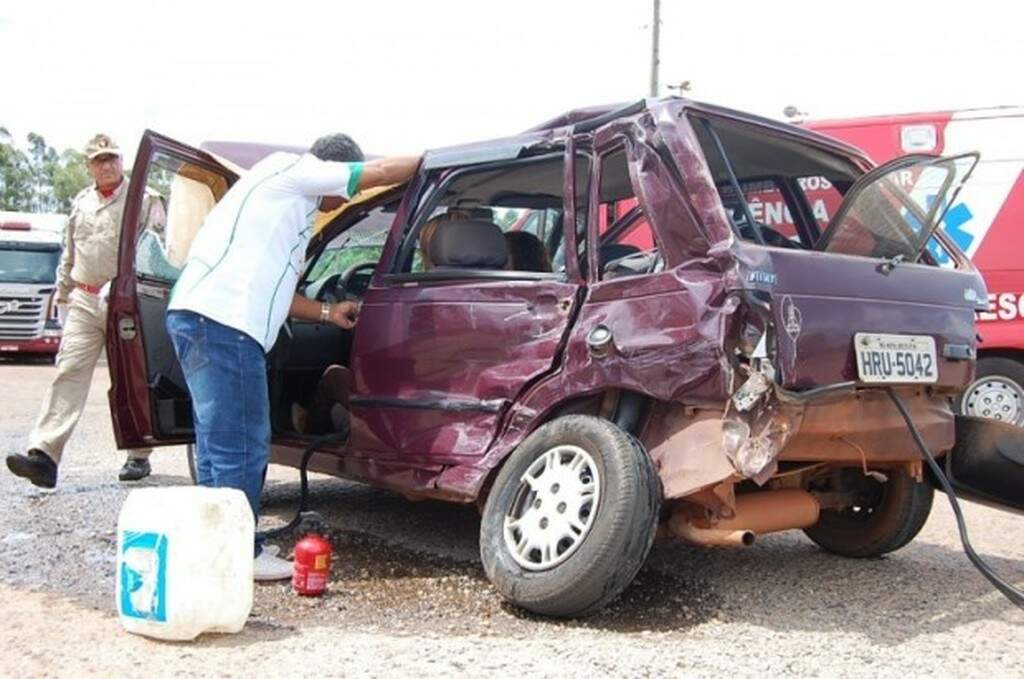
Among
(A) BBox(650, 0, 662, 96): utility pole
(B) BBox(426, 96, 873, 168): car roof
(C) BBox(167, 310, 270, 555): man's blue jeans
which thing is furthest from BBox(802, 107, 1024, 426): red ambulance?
(A) BBox(650, 0, 662, 96): utility pole

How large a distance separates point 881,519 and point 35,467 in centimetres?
422

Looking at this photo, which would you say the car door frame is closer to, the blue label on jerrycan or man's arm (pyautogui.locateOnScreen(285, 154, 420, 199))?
man's arm (pyautogui.locateOnScreen(285, 154, 420, 199))

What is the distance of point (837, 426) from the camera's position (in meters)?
3.67

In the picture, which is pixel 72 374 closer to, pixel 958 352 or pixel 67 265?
pixel 67 265

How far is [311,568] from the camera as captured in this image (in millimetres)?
3963

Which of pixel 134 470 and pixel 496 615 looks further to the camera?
pixel 134 470

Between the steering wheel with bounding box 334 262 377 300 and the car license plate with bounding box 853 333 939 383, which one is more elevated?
the steering wheel with bounding box 334 262 377 300

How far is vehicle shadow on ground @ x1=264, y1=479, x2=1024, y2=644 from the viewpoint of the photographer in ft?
12.6

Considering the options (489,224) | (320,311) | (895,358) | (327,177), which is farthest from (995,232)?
(327,177)

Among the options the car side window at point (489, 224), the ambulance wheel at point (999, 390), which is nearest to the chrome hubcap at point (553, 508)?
the car side window at point (489, 224)

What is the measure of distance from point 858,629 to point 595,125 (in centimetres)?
209

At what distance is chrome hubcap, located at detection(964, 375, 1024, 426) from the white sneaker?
19.4 feet

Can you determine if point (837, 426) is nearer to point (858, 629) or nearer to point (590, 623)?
point (858, 629)

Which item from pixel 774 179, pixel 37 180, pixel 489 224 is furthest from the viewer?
pixel 37 180
